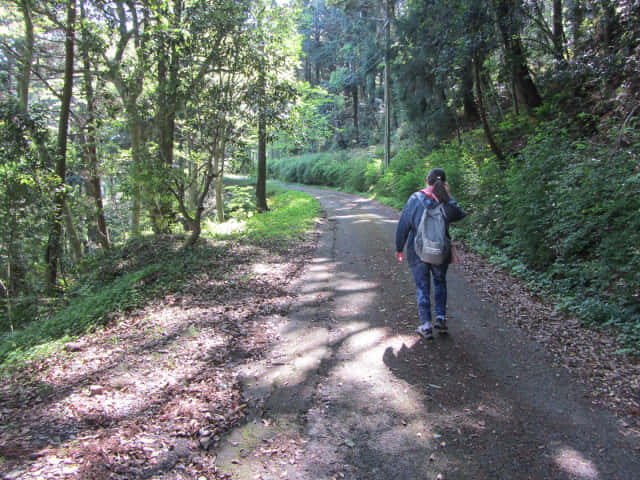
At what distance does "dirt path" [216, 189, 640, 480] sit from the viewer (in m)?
2.70

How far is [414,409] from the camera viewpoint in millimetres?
3344

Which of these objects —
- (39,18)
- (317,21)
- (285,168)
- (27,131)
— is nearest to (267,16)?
(27,131)

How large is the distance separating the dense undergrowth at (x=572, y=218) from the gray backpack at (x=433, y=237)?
2308 millimetres

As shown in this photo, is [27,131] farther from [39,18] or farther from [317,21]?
[317,21]

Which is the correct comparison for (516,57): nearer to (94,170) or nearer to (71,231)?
(94,170)

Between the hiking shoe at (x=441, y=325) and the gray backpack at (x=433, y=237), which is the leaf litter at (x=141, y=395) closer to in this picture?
the hiking shoe at (x=441, y=325)

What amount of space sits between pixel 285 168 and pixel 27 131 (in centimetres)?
3877

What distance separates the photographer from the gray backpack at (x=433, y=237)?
4.72 meters

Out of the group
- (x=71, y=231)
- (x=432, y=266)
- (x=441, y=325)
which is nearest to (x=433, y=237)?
(x=432, y=266)

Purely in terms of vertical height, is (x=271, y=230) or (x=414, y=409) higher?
(x=271, y=230)

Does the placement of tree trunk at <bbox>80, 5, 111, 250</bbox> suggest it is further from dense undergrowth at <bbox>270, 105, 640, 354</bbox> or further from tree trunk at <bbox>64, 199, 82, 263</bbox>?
dense undergrowth at <bbox>270, 105, 640, 354</bbox>

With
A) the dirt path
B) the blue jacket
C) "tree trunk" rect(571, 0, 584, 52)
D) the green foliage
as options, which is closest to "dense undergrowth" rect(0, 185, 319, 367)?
the dirt path

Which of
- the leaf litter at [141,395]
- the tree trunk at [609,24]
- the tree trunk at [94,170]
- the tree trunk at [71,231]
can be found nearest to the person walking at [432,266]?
the leaf litter at [141,395]

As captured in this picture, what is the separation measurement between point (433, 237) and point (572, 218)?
3.47 meters
